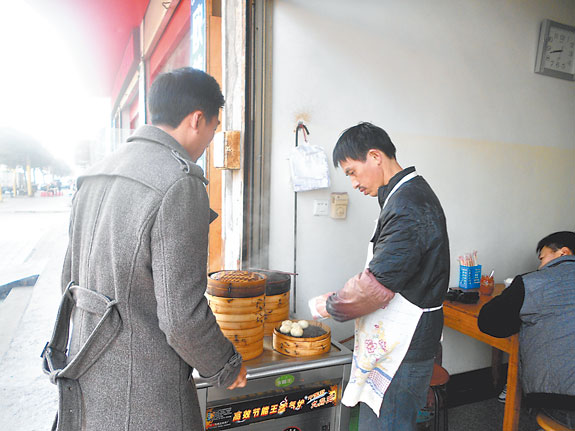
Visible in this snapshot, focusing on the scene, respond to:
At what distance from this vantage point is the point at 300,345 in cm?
190

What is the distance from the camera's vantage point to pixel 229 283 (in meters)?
1.79

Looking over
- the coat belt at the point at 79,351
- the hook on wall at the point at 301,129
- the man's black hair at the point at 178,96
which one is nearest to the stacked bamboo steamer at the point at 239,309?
the coat belt at the point at 79,351

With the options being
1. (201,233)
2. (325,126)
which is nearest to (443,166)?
(325,126)

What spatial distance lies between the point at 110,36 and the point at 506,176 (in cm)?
526

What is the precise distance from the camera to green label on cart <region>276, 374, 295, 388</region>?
1.81 metres

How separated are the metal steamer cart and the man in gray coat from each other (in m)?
0.52

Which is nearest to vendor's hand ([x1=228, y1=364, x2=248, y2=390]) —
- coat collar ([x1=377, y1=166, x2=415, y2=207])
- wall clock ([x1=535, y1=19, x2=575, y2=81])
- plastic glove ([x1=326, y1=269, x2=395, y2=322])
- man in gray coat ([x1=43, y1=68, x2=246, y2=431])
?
man in gray coat ([x1=43, y1=68, x2=246, y2=431])

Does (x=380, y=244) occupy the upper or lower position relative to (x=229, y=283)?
upper

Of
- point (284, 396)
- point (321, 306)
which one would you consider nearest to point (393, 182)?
point (321, 306)

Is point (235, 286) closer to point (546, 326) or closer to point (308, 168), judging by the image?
point (308, 168)

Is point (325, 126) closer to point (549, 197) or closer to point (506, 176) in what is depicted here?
point (506, 176)

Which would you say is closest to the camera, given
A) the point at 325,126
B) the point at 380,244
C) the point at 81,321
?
the point at 81,321

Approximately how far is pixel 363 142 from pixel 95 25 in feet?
14.8

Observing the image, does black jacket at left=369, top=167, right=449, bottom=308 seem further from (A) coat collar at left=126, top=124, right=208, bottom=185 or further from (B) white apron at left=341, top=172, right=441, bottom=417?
(A) coat collar at left=126, top=124, right=208, bottom=185
